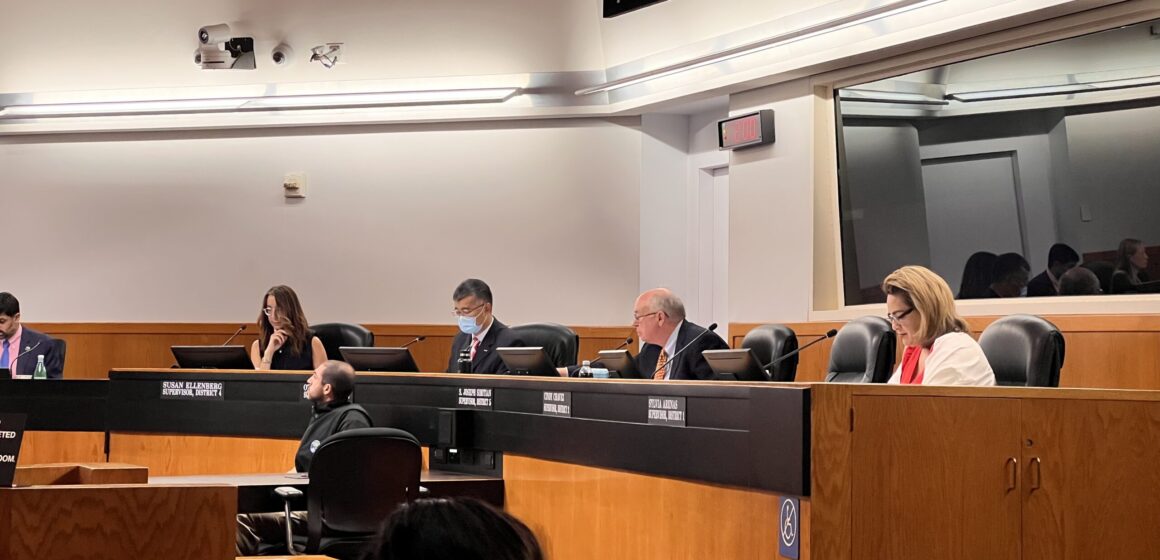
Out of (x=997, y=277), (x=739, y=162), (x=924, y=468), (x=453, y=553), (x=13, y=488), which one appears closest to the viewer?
(x=453, y=553)

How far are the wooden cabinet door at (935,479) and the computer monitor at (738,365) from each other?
1101mm

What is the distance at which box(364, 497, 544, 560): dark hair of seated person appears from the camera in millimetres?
1098

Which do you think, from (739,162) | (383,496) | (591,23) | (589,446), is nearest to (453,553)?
(589,446)

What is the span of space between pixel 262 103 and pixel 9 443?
612cm

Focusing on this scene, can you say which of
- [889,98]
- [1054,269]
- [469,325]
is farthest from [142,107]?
[1054,269]

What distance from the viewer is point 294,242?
8.39 meters

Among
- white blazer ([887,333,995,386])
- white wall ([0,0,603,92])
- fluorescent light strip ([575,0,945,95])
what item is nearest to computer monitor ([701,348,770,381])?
white blazer ([887,333,995,386])

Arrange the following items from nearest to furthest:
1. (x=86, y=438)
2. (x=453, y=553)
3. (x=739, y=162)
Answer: (x=453, y=553)
(x=86, y=438)
(x=739, y=162)

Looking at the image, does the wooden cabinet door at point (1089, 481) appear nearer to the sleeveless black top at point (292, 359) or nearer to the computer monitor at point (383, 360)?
the computer monitor at point (383, 360)

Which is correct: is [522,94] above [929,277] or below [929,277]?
above

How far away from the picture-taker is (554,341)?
5867 mm

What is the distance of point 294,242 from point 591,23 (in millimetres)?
2479

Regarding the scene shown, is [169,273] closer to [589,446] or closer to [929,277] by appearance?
[589,446]

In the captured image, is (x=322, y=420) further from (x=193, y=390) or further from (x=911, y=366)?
(x=911, y=366)
